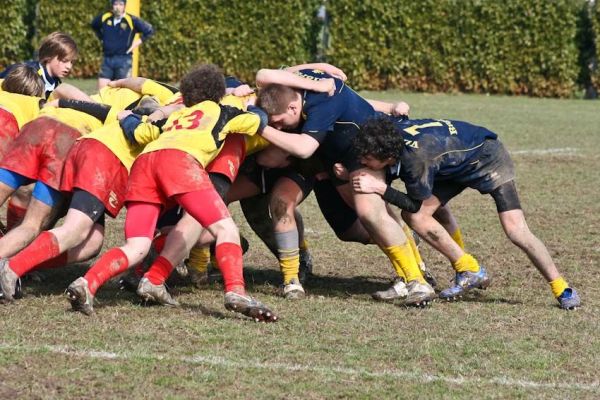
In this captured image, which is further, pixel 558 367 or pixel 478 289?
→ pixel 478 289

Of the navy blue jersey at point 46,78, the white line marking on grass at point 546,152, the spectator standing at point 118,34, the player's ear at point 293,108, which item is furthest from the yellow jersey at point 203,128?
the spectator standing at point 118,34

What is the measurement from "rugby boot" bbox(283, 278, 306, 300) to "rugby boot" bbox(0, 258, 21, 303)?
1.72 meters

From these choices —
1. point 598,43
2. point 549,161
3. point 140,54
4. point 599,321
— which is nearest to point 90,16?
point 140,54

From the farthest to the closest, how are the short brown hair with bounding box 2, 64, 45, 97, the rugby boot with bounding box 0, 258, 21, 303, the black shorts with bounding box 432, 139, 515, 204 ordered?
the short brown hair with bounding box 2, 64, 45, 97 < the black shorts with bounding box 432, 139, 515, 204 < the rugby boot with bounding box 0, 258, 21, 303

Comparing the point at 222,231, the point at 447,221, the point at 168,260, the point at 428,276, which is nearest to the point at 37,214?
the point at 168,260

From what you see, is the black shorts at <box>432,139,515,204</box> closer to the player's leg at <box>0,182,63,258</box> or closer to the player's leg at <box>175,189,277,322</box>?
the player's leg at <box>175,189,277,322</box>

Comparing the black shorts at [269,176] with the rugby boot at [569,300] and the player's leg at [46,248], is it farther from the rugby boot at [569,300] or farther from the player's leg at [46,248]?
the rugby boot at [569,300]

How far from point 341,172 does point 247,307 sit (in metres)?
1.39

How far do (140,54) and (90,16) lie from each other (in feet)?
4.66

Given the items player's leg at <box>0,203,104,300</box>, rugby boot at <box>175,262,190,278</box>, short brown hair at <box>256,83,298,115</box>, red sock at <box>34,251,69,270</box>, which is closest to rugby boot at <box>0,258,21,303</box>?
player's leg at <box>0,203,104,300</box>

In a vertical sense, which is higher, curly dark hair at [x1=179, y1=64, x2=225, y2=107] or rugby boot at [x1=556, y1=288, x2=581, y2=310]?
curly dark hair at [x1=179, y1=64, x2=225, y2=107]

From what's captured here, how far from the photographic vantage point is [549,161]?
47.3ft

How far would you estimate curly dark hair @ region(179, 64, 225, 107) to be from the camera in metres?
6.70

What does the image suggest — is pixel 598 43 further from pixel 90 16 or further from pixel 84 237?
pixel 84 237
